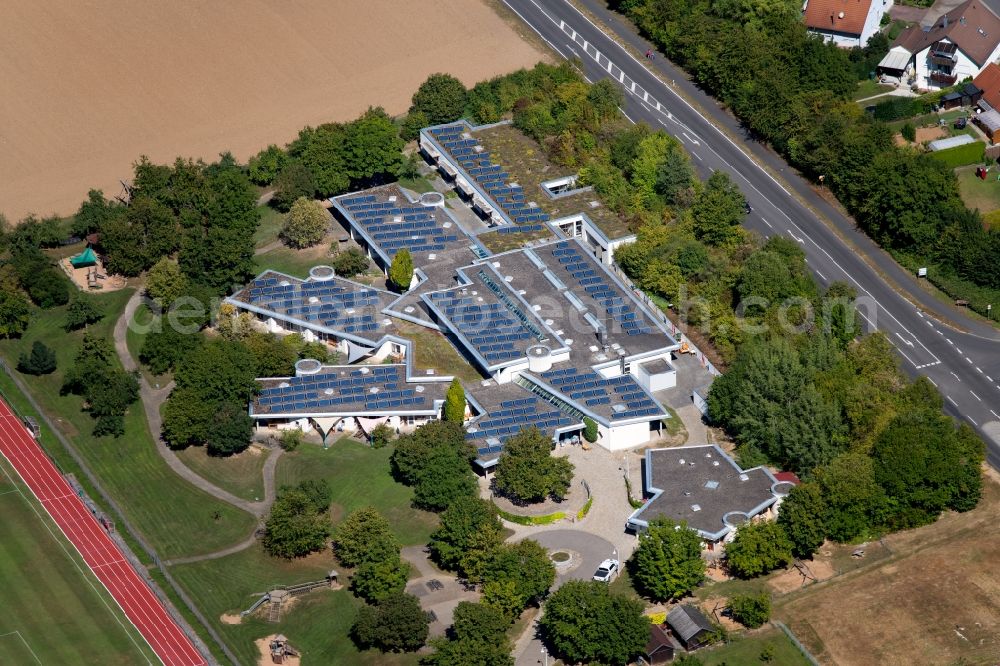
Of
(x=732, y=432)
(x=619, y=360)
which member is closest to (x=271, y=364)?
(x=619, y=360)

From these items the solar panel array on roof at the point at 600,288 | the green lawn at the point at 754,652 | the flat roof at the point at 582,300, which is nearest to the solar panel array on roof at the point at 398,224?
the flat roof at the point at 582,300

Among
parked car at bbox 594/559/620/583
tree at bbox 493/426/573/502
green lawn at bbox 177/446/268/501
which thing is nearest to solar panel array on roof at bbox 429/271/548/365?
tree at bbox 493/426/573/502

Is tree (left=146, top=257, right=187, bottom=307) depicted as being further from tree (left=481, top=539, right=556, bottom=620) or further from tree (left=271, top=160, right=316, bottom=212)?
tree (left=481, top=539, right=556, bottom=620)

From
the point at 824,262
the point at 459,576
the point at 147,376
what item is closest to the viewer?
the point at 459,576

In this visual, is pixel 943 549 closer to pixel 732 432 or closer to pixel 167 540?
pixel 732 432

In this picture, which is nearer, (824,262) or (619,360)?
(619,360)

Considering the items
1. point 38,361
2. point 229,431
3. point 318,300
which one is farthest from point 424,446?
point 38,361
